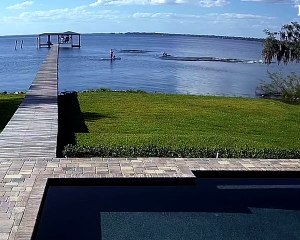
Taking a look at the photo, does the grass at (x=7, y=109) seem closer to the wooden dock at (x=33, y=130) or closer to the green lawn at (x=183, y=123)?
the wooden dock at (x=33, y=130)

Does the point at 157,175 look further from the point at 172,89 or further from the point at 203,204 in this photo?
the point at 172,89

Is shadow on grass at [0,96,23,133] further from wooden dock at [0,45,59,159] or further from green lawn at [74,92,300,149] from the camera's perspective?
green lawn at [74,92,300,149]

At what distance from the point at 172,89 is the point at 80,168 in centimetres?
2525

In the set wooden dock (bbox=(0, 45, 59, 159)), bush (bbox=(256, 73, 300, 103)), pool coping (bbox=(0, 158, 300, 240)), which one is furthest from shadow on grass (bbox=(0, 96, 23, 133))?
bush (bbox=(256, 73, 300, 103))

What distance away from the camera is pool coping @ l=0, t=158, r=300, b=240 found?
5754 millimetres

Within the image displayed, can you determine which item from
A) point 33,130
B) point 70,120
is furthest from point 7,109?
point 33,130

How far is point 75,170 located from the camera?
7.40 m

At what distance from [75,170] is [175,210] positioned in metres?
1.83

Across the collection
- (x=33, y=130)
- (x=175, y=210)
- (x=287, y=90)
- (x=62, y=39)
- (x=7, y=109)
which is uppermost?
(x=33, y=130)

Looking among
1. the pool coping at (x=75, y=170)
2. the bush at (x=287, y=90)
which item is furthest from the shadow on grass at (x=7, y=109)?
the bush at (x=287, y=90)

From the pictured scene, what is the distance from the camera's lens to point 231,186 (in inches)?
296

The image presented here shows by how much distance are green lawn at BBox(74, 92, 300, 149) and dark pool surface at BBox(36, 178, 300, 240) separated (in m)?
3.27

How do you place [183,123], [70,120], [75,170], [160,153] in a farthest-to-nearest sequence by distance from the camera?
[183,123] < [70,120] < [160,153] < [75,170]

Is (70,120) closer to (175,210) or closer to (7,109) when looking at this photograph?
(7,109)
